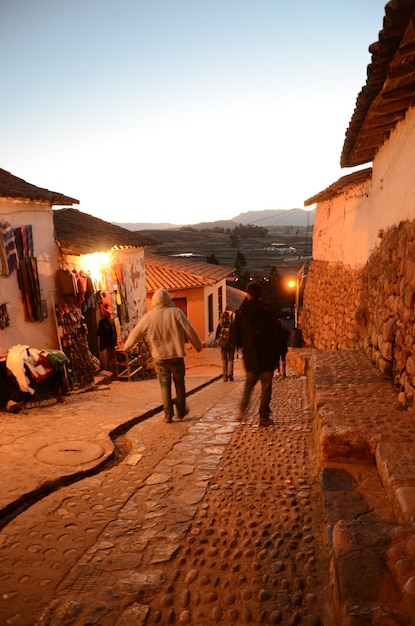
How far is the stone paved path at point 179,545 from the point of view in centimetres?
217

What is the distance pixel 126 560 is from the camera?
2.60 meters

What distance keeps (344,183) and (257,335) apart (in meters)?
4.98

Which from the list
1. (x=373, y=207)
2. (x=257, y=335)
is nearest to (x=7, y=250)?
(x=257, y=335)

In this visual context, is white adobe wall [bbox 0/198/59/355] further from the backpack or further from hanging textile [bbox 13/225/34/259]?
the backpack

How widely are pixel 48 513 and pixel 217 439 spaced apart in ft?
6.51

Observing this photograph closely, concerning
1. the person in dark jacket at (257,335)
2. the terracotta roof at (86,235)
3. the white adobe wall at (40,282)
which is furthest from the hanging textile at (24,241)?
the person in dark jacket at (257,335)

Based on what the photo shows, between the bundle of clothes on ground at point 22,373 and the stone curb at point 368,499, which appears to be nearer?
the stone curb at point 368,499

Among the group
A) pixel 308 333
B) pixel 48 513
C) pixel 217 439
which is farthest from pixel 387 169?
pixel 308 333

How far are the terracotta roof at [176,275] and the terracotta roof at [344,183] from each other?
357 inches

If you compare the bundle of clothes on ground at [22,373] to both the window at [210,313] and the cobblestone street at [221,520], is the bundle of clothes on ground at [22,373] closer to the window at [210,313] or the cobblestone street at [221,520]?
the cobblestone street at [221,520]

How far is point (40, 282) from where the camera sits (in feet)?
27.7

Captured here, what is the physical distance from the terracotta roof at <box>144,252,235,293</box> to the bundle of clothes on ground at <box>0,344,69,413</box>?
1150 centimetres

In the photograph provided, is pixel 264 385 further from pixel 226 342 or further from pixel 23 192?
pixel 23 192

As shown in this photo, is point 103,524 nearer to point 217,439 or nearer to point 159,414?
point 217,439
